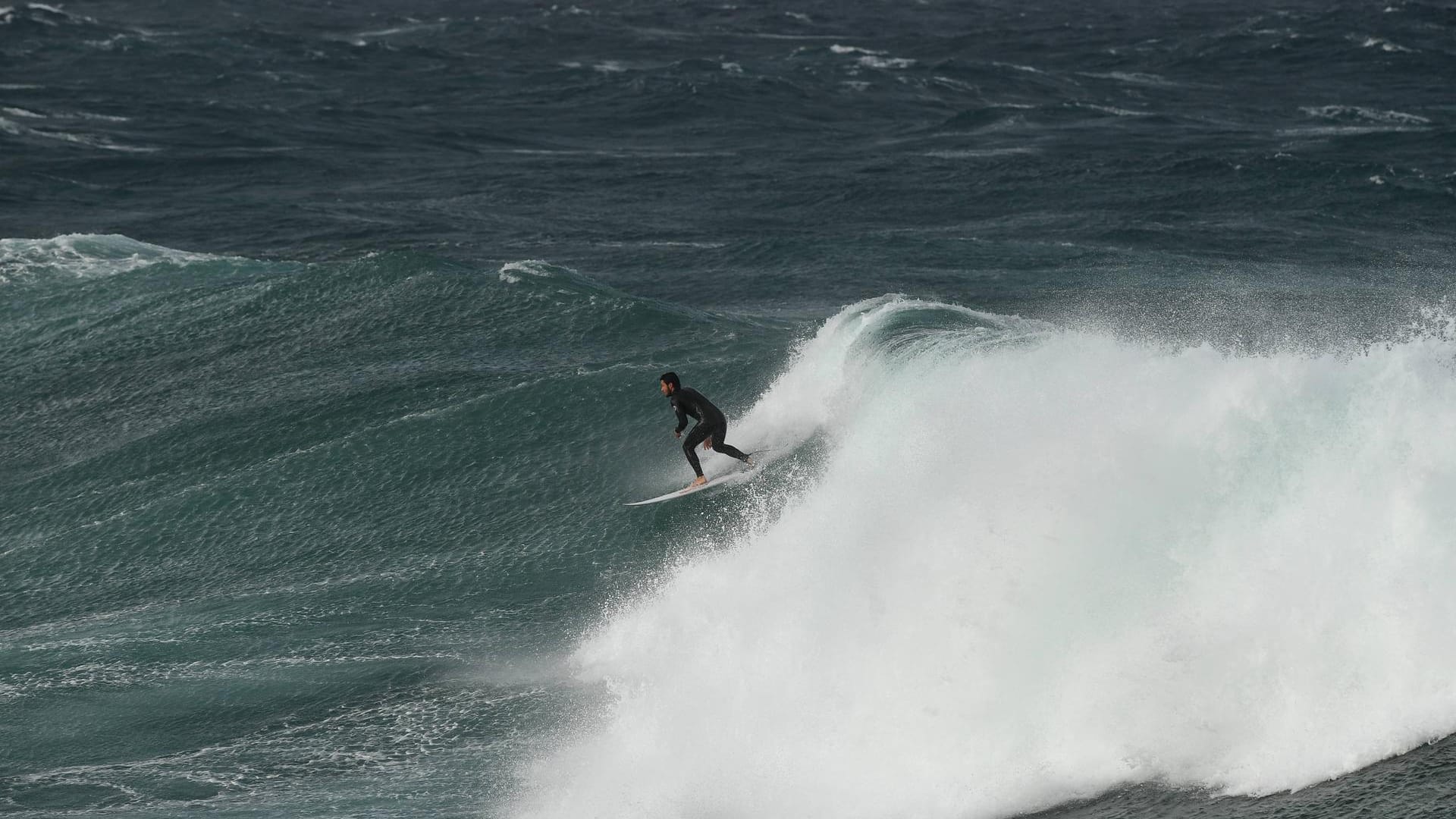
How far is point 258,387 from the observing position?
21.6m

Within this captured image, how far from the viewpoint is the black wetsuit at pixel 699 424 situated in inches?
667

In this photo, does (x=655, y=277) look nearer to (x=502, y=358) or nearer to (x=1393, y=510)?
(x=502, y=358)

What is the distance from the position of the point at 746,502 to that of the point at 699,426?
1.06 meters

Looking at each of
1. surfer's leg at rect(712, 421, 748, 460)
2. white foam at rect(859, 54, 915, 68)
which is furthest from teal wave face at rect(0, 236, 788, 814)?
white foam at rect(859, 54, 915, 68)

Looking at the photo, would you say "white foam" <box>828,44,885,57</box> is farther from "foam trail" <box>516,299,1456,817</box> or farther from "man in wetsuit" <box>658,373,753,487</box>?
"foam trail" <box>516,299,1456,817</box>

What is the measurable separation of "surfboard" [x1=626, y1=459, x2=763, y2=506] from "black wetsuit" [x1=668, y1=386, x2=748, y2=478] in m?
0.15

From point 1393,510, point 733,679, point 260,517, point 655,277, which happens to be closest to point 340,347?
point 260,517

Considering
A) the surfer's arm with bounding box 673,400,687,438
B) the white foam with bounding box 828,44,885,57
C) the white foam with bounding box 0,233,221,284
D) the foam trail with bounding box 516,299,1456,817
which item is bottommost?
the foam trail with bounding box 516,299,1456,817

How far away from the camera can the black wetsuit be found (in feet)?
55.6

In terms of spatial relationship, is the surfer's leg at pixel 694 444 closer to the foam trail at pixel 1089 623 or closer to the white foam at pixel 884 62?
the foam trail at pixel 1089 623

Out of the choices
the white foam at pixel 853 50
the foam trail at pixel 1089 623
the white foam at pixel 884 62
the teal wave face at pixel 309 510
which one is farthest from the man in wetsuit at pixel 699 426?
the white foam at pixel 853 50

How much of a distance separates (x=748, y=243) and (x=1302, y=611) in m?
23.5

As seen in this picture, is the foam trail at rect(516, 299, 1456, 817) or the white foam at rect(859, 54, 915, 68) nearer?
the foam trail at rect(516, 299, 1456, 817)

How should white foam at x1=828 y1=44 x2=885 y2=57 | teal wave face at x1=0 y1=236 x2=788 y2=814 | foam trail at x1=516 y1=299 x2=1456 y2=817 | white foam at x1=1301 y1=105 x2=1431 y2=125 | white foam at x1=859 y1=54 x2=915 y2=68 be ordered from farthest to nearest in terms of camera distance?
white foam at x1=828 y1=44 x2=885 y2=57 < white foam at x1=859 y1=54 x2=915 y2=68 < white foam at x1=1301 y1=105 x2=1431 y2=125 < teal wave face at x1=0 y1=236 x2=788 y2=814 < foam trail at x1=516 y1=299 x2=1456 y2=817
